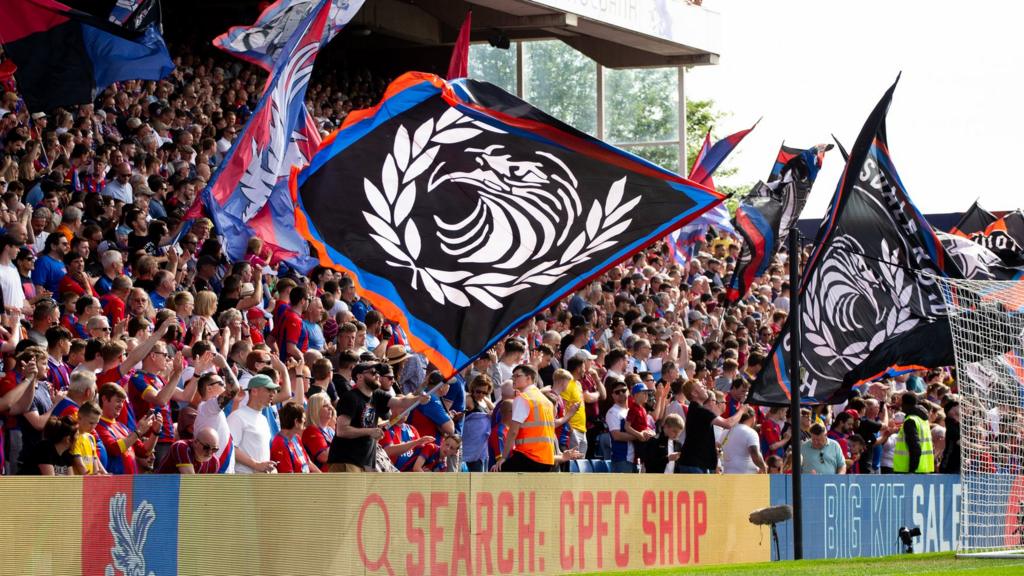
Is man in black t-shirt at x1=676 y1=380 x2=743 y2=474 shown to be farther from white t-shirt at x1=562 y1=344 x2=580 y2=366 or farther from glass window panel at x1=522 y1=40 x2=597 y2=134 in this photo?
glass window panel at x1=522 y1=40 x2=597 y2=134

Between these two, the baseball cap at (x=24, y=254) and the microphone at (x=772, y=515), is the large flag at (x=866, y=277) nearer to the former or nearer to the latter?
the microphone at (x=772, y=515)

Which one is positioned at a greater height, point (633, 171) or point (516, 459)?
point (633, 171)

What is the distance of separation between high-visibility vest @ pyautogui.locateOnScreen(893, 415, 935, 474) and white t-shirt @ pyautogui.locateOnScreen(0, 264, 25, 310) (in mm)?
11530

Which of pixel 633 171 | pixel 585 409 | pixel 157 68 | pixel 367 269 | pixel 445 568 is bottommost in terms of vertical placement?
pixel 445 568

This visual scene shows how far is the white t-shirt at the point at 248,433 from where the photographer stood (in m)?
12.0

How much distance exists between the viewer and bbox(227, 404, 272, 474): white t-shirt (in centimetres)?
1199

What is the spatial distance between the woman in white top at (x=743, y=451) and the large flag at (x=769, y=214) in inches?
122

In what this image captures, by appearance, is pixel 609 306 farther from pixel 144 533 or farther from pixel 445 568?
pixel 144 533

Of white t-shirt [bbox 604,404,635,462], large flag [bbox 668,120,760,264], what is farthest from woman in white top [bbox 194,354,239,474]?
large flag [bbox 668,120,760,264]

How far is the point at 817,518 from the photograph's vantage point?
16391mm

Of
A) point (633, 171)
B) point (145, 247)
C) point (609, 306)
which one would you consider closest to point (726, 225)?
point (609, 306)

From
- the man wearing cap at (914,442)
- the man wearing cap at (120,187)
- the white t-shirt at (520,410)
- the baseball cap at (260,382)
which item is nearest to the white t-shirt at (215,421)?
the baseball cap at (260,382)

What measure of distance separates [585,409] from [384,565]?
653 cm

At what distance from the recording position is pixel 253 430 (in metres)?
12.1
